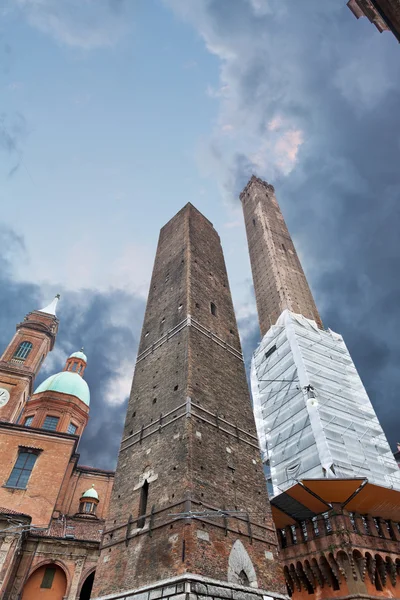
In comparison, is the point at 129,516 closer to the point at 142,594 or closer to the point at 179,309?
the point at 142,594

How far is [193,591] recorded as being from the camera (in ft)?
27.1

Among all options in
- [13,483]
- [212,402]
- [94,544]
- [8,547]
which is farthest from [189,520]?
[13,483]

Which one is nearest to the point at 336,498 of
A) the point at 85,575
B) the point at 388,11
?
the point at 85,575

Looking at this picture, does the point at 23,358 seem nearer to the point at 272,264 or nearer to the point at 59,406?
the point at 59,406

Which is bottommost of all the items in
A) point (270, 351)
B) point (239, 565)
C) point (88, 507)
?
point (239, 565)

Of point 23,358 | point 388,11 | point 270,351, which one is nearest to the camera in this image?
point 388,11

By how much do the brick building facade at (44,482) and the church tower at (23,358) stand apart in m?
0.07

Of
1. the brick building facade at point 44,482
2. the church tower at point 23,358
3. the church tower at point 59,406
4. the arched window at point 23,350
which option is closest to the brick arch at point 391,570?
the brick building facade at point 44,482

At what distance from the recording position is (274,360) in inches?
997

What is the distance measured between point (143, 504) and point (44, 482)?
13563mm

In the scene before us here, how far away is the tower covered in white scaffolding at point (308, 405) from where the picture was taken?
58.7 feet

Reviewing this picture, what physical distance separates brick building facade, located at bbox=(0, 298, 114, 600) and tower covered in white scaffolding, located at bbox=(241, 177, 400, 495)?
35.2 ft

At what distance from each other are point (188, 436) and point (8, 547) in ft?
33.7

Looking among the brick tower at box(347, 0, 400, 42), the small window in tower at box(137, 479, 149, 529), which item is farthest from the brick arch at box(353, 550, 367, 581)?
the brick tower at box(347, 0, 400, 42)
